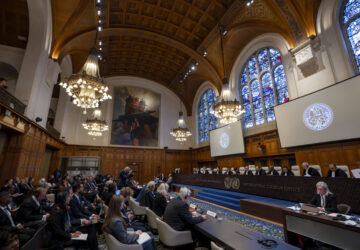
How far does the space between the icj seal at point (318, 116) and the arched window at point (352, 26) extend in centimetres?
182

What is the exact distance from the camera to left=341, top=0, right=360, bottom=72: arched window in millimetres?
6855

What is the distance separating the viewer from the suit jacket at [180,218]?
271 cm

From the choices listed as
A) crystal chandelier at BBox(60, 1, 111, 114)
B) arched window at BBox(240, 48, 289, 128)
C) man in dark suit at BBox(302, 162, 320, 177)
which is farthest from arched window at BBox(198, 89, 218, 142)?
crystal chandelier at BBox(60, 1, 111, 114)

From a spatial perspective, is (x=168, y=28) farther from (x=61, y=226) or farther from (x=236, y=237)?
(x=236, y=237)

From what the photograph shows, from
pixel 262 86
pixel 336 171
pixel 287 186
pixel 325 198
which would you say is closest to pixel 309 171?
pixel 336 171

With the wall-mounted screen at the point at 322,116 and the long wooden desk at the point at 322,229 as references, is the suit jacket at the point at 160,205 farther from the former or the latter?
the wall-mounted screen at the point at 322,116

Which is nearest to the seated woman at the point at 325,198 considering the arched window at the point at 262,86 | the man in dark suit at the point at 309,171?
the man in dark suit at the point at 309,171

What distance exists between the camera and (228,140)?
40.6ft

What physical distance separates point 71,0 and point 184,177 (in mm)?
11636

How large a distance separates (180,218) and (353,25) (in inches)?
387

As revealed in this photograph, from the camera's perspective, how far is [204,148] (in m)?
16.2

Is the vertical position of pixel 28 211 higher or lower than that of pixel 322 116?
lower

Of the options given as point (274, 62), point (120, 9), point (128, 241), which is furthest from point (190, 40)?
point (128, 241)

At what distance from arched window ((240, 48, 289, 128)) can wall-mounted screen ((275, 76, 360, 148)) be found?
140cm
